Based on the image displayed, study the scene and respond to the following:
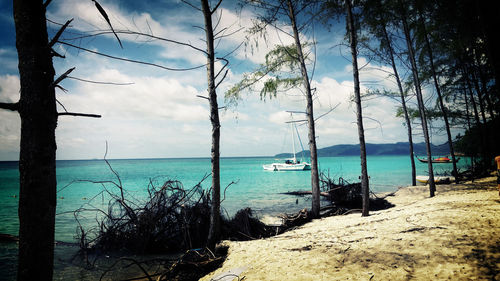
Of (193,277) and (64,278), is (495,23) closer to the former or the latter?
(193,277)

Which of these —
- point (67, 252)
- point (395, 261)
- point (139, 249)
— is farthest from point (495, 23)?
point (67, 252)

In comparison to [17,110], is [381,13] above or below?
above

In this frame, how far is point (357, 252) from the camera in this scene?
11.9ft

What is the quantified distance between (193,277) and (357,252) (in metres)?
3.14

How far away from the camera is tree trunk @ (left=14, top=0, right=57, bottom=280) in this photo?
5.57ft

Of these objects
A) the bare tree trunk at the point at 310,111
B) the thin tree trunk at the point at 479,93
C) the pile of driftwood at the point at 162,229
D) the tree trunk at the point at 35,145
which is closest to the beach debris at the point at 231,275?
the tree trunk at the point at 35,145

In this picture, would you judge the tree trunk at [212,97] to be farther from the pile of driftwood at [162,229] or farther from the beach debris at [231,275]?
the beach debris at [231,275]

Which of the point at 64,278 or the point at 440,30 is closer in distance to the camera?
the point at 64,278

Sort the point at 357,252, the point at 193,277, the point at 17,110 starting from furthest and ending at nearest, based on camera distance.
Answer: the point at 193,277 < the point at 357,252 < the point at 17,110

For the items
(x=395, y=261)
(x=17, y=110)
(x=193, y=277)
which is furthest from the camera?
(x=193, y=277)

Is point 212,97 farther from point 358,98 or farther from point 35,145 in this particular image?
point 358,98

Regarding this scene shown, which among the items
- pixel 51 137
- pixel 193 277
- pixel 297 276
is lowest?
pixel 193 277

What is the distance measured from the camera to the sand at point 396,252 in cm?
271

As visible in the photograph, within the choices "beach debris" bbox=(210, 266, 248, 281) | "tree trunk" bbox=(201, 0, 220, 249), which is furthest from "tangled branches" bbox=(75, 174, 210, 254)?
"beach debris" bbox=(210, 266, 248, 281)
